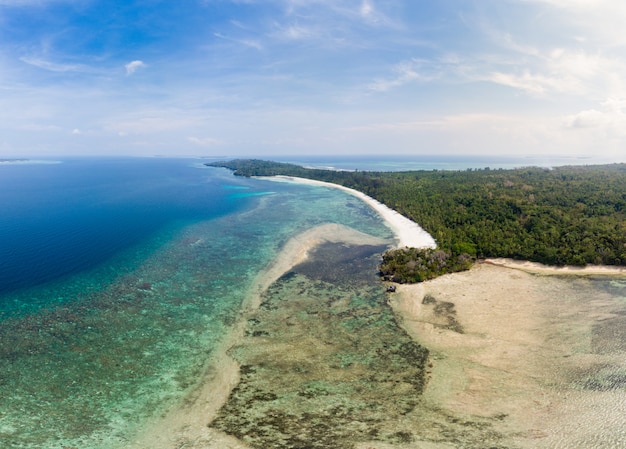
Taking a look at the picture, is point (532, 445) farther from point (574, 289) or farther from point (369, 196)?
point (369, 196)

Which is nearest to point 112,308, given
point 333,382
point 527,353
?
point 333,382

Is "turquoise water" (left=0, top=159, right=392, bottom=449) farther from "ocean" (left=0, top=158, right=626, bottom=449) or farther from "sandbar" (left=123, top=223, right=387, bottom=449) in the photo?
"sandbar" (left=123, top=223, right=387, bottom=449)

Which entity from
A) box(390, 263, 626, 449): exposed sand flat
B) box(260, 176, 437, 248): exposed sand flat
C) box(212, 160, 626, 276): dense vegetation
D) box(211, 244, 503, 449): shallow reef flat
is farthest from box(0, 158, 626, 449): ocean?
box(212, 160, 626, 276): dense vegetation

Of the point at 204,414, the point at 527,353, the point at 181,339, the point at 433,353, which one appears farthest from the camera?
the point at 181,339

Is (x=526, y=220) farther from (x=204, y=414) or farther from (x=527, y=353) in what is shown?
(x=204, y=414)

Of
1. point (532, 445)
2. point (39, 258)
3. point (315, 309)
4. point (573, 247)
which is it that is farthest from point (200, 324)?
point (573, 247)

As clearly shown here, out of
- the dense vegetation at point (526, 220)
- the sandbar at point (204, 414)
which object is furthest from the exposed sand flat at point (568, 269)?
the sandbar at point (204, 414)
